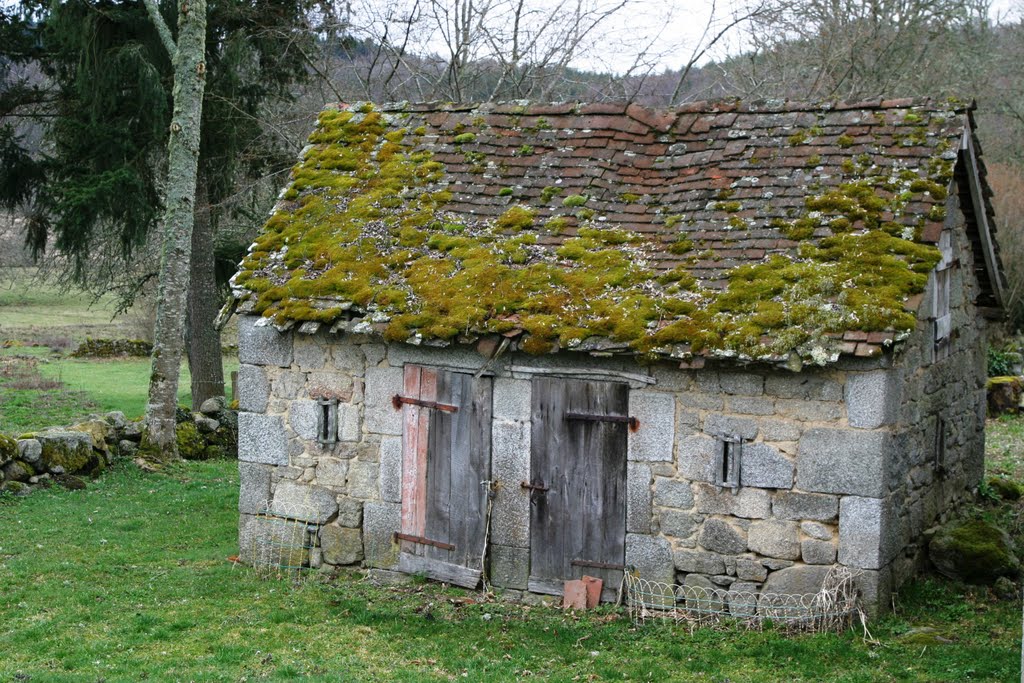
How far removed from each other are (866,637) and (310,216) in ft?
21.2

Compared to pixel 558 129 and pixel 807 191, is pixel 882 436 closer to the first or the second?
pixel 807 191

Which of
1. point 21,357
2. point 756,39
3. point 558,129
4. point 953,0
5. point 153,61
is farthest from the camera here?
point 21,357

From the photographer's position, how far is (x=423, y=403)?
30.1ft

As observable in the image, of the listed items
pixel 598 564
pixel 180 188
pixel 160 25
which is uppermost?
pixel 160 25

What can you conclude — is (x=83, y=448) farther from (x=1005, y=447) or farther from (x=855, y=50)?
(x=855, y=50)

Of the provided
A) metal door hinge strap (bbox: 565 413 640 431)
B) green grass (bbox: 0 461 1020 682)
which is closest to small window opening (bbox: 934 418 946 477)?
green grass (bbox: 0 461 1020 682)

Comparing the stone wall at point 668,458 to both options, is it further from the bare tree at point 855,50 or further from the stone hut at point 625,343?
the bare tree at point 855,50

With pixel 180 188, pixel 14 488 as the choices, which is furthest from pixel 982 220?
pixel 14 488

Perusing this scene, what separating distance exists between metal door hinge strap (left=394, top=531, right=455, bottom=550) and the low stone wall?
5892 mm

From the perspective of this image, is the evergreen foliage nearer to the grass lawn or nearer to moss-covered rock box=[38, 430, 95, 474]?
the grass lawn

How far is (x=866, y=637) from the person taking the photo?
24.6 feet

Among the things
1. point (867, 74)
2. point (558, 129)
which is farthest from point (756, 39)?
point (558, 129)

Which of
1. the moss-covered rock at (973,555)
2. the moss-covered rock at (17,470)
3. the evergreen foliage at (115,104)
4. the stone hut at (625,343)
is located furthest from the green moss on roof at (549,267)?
the evergreen foliage at (115,104)

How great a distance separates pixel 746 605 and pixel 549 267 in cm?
326
